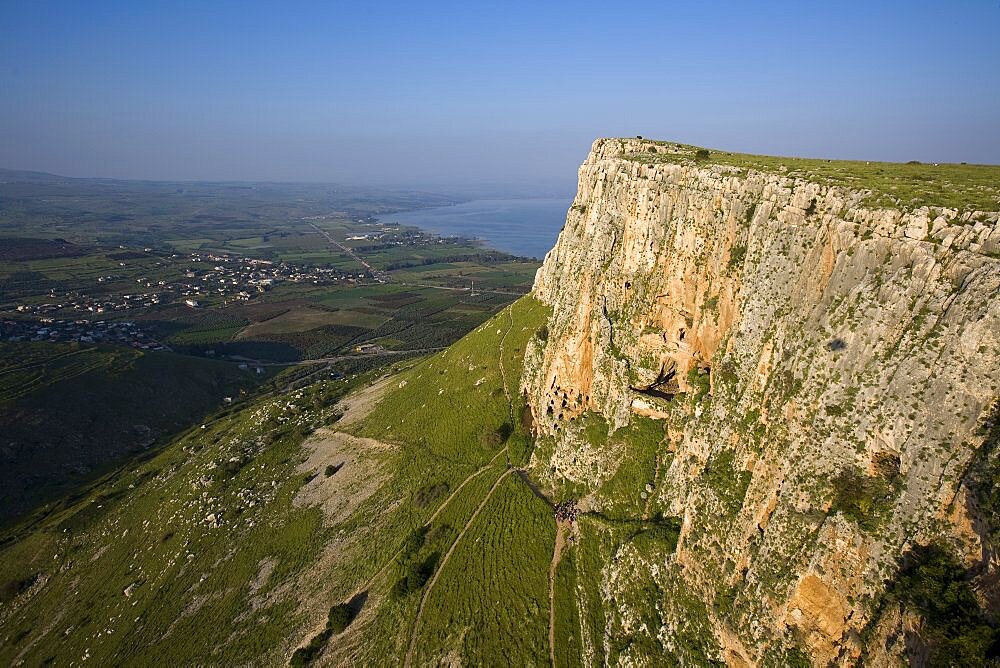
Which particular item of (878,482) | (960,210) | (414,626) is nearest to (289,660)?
(414,626)

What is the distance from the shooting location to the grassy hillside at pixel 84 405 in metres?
103

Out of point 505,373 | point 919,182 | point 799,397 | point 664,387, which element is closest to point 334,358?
point 505,373

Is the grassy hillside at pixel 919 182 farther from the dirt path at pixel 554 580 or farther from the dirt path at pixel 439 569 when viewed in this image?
the dirt path at pixel 439 569

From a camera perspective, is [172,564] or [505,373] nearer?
[172,564]

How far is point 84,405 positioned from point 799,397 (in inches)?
6056

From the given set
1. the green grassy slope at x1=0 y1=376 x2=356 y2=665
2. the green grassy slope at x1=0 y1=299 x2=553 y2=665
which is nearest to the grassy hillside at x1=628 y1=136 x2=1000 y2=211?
the green grassy slope at x1=0 y1=299 x2=553 y2=665

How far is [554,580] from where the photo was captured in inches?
1631

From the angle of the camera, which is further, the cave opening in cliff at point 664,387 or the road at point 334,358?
the road at point 334,358

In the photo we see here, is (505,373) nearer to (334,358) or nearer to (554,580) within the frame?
(554,580)

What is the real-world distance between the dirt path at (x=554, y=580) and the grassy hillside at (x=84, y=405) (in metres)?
109

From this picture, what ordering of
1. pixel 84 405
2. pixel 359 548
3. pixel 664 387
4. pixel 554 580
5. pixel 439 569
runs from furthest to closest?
pixel 84 405 → pixel 359 548 → pixel 439 569 → pixel 664 387 → pixel 554 580

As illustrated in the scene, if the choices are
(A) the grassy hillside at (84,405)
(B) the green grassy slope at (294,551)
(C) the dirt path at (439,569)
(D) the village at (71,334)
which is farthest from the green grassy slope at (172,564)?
(D) the village at (71,334)

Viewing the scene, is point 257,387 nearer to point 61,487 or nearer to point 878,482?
point 61,487

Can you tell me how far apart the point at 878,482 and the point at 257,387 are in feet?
526
